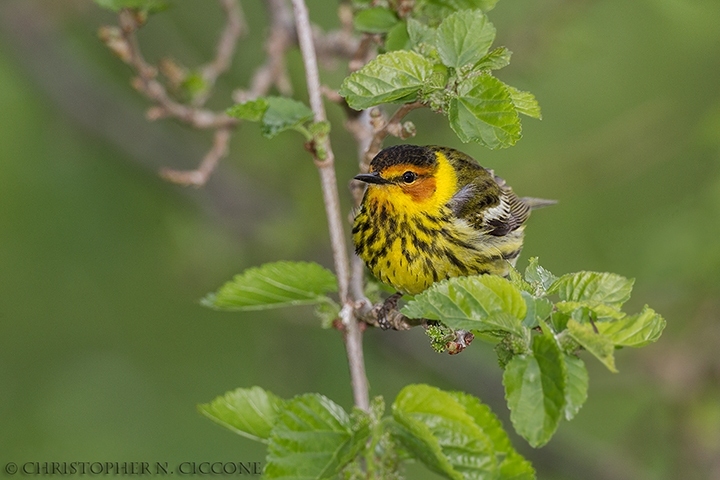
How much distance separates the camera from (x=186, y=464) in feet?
17.3

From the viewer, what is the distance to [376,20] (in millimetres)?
2998

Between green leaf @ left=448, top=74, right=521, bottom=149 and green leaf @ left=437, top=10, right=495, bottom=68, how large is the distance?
64mm

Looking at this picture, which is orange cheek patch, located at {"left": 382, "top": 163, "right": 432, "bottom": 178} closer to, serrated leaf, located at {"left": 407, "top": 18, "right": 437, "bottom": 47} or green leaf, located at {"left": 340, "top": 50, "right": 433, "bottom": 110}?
serrated leaf, located at {"left": 407, "top": 18, "right": 437, "bottom": 47}

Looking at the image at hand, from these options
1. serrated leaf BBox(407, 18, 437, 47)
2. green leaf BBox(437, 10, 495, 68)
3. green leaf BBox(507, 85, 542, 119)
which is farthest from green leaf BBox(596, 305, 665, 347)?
serrated leaf BBox(407, 18, 437, 47)

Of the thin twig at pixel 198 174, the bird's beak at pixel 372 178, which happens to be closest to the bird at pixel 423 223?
the bird's beak at pixel 372 178

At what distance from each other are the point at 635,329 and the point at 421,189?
167 centimetres

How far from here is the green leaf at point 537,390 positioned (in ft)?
6.05

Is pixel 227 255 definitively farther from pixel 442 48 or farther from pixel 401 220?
pixel 442 48

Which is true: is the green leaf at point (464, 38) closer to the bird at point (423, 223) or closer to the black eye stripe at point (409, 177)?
the bird at point (423, 223)

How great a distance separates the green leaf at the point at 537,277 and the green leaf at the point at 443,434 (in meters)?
0.37

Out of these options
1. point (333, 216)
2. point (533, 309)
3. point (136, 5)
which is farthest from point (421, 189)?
point (533, 309)

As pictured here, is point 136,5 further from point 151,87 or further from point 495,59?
point 495,59

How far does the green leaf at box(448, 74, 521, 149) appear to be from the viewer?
2217mm

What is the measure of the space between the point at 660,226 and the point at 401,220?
263 cm
